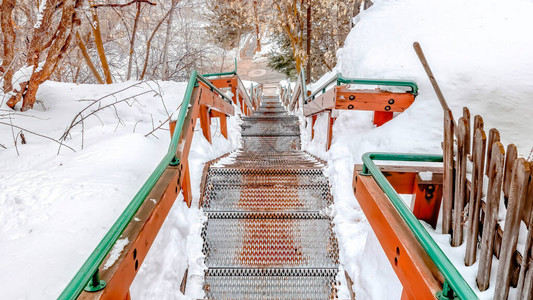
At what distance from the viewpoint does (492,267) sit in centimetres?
178

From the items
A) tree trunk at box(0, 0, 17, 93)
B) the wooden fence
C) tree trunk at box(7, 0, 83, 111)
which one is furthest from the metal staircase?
tree trunk at box(0, 0, 17, 93)

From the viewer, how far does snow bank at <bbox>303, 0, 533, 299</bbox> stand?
9.57 feet

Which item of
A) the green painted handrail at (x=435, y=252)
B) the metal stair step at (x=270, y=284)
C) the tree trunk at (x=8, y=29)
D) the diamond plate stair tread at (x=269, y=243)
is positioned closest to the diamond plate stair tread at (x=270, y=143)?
the diamond plate stair tread at (x=269, y=243)

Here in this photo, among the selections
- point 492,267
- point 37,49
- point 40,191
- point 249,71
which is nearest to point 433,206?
point 492,267

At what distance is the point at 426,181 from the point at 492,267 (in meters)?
0.77

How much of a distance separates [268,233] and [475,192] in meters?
1.83

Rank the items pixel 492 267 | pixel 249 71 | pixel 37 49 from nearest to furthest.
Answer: pixel 492 267 < pixel 37 49 < pixel 249 71

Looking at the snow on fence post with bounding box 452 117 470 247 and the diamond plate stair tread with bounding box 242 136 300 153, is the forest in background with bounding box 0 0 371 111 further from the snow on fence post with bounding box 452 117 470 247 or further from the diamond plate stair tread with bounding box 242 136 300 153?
the snow on fence post with bounding box 452 117 470 247

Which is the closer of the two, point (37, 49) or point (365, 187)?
point (365, 187)

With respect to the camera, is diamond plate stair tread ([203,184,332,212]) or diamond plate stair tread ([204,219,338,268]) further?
diamond plate stair tread ([203,184,332,212])

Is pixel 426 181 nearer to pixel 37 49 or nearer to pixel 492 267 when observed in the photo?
pixel 492 267

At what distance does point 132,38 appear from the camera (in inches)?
385

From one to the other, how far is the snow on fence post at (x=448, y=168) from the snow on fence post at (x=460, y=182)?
0.08 metres

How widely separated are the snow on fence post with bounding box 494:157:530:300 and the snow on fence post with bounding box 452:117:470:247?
51 cm
